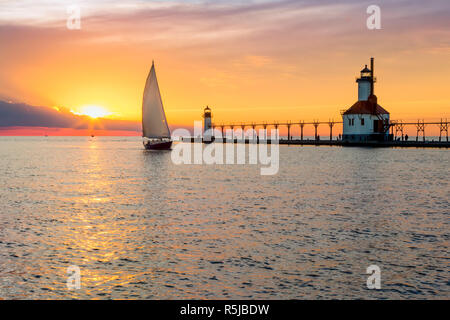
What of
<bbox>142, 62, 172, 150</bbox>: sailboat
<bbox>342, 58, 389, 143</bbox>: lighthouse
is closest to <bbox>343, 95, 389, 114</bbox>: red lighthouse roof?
<bbox>342, 58, 389, 143</bbox>: lighthouse

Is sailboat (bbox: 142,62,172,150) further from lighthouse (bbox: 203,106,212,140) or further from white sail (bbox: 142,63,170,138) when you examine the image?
lighthouse (bbox: 203,106,212,140)

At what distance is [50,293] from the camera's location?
12078mm

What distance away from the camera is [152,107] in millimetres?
84188

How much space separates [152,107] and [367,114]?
52.0m

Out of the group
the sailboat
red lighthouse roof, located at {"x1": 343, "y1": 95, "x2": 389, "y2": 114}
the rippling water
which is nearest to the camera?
the rippling water

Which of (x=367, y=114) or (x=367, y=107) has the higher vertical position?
(x=367, y=107)

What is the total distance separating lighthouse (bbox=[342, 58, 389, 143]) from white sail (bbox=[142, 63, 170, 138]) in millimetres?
47564

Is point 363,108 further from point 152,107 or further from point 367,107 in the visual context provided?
point 152,107

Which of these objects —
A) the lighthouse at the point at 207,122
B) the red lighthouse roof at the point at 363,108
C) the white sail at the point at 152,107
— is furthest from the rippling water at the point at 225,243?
the lighthouse at the point at 207,122

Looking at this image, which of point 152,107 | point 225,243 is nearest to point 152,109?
point 152,107

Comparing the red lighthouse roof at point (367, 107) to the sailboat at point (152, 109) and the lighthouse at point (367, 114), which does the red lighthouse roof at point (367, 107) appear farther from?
the sailboat at point (152, 109)

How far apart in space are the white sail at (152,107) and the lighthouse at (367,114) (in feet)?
156

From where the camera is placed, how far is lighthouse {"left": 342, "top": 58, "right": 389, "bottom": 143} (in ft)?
339
